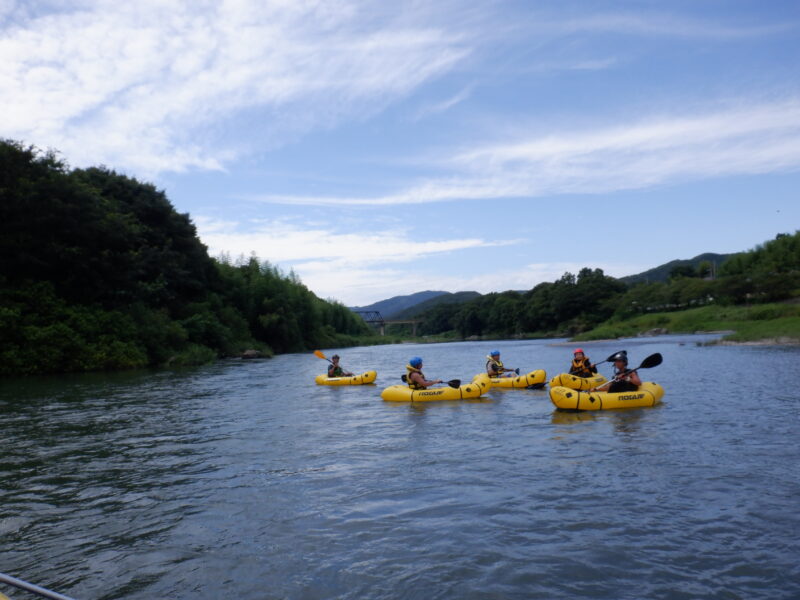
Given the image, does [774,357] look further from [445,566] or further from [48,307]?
[48,307]

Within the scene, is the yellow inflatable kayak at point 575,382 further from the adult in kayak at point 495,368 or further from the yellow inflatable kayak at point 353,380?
the yellow inflatable kayak at point 353,380

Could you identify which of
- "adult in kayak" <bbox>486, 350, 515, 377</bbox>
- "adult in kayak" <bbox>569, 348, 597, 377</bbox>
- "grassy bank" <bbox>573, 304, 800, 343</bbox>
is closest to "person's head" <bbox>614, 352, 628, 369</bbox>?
"adult in kayak" <bbox>569, 348, 597, 377</bbox>

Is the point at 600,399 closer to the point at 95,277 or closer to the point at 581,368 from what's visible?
the point at 581,368

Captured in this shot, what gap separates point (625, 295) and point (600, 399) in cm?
7615

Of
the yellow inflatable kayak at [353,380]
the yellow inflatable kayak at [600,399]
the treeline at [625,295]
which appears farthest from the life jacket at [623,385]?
the treeline at [625,295]

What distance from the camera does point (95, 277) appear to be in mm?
29578

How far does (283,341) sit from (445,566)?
165ft

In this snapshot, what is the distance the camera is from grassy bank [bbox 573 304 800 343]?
32.8 meters

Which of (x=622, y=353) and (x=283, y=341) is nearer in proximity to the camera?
(x=622, y=353)

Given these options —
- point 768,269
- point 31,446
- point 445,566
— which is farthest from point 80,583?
point 768,269

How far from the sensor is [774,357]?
23.1m

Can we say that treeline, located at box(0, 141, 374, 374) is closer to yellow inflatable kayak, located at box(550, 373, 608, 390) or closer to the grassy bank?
yellow inflatable kayak, located at box(550, 373, 608, 390)

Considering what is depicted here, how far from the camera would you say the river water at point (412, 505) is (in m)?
4.50

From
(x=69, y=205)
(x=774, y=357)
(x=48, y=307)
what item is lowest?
(x=774, y=357)
